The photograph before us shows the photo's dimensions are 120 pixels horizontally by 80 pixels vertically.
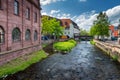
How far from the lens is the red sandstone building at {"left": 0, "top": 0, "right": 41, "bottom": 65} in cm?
1984

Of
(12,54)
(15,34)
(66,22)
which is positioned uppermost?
(66,22)

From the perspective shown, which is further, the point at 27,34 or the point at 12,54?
the point at 27,34

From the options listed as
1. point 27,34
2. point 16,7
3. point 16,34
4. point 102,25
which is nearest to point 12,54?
point 16,34

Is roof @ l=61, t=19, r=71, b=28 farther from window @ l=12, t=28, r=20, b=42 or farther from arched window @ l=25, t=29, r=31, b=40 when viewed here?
window @ l=12, t=28, r=20, b=42

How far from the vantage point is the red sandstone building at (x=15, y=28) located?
19.8m

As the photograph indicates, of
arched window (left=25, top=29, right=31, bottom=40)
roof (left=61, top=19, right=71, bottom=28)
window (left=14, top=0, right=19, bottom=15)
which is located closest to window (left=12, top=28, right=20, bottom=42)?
window (left=14, top=0, right=19, bottom=15)

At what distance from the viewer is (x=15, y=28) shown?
77.8 ft

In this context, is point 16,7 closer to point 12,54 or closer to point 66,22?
point 12,54

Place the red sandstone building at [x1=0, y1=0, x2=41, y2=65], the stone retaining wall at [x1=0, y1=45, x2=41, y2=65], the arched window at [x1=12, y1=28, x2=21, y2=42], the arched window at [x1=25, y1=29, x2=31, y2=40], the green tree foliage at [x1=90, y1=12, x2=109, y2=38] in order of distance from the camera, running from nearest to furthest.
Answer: the stone retaining wall at [x1=0, y1=45, x2=41, y2=65], the red sandstone building at [x1=0, y1=0, x2=41, y2=65], the arched window at [x1=12, y1=28, x2=21, y2=42], the arched window at [x1=25, y1=29, x2=31, y2=40], the green tree foliage at [x1=90, y1=12, x2=109, y2=38]

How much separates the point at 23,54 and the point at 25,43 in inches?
99.0

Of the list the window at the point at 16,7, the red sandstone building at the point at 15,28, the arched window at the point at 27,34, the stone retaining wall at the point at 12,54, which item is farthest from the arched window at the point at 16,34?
the arched window at the point at 27,34

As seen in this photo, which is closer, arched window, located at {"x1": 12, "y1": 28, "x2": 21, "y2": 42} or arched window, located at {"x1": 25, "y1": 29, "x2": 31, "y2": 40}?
arched window, located at {"x1": 12, "y1": 28, "x2": 21, "y2": 42}

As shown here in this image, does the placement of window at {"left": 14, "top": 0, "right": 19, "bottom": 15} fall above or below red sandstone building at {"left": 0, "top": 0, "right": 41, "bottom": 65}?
above

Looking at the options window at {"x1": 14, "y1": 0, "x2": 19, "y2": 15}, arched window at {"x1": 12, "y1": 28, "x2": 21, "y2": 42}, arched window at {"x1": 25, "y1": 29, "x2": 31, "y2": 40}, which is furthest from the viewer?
arched window at {"x1": 25, "y1": 29, "x2": 31, "y2": 40}
